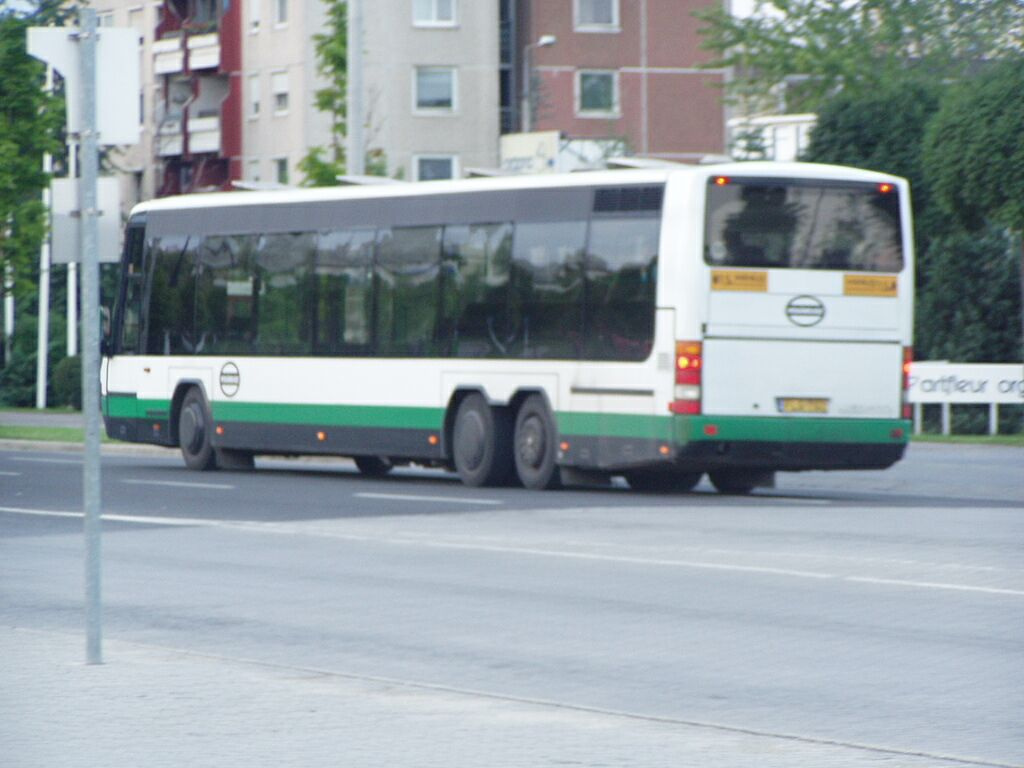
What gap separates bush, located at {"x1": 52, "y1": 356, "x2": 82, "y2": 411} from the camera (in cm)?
6322

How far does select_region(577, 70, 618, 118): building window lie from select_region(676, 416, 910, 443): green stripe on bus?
54183mm

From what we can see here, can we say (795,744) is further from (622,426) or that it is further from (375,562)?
(622,426)

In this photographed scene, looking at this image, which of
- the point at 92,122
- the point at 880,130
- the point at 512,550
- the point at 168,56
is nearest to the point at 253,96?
the point at 168,56

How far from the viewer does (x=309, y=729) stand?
8359 millimetres

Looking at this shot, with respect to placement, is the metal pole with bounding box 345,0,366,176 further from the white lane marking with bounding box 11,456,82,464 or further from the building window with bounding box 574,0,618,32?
the building window with bounding box 574,0,618,32

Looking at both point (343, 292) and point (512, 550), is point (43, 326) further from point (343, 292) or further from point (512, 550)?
point (512, 550)

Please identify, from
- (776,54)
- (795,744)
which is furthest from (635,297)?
(776,54)

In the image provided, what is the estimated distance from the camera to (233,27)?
8125 cm

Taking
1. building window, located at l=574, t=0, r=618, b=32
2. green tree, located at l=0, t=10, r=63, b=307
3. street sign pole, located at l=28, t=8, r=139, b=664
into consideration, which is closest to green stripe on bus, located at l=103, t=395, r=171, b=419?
green tree, located at l=0, t=10, r=63, b=307

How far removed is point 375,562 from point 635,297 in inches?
287

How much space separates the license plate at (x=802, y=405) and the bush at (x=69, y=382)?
4172cm

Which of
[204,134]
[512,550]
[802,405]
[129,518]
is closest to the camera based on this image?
[512,550]

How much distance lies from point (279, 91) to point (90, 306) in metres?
70.2

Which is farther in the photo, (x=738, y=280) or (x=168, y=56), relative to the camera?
(x=168, y=56)
